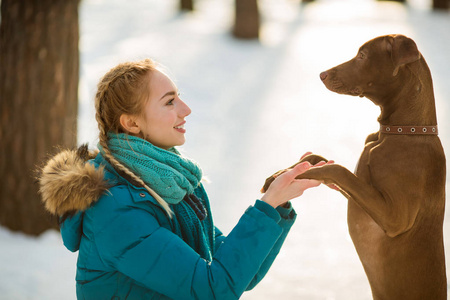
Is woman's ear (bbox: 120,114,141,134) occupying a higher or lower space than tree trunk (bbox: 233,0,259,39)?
lower

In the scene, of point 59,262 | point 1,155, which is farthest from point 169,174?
point 1,155

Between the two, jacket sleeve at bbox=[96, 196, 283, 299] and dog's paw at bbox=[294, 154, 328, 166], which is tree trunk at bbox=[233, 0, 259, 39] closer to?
dog's paw at bbox=[294, 154, 328, 166]

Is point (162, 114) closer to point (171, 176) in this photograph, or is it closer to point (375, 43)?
point (171, 176)

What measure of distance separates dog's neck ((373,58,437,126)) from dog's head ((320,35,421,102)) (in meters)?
0.03

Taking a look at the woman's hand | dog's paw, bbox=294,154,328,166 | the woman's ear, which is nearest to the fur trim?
the woman's ear

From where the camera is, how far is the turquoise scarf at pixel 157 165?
211cm

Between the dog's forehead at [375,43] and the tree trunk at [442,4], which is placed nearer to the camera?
the dog's forehead at [375,43]

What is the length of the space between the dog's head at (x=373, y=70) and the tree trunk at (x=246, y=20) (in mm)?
9187

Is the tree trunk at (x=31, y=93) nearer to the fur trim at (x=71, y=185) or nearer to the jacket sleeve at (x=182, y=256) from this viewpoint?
the fur trim at (x=71, y=185)

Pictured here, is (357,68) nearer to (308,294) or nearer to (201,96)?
(308,294)

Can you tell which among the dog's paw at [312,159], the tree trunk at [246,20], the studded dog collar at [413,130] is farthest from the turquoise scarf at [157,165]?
the tree trunk at [246,20]

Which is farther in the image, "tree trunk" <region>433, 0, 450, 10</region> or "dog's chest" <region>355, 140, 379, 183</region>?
"tree trunk" <region>433, 0, 450, 10</region>

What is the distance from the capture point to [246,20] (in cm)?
1104

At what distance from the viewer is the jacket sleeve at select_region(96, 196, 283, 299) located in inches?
75.7
